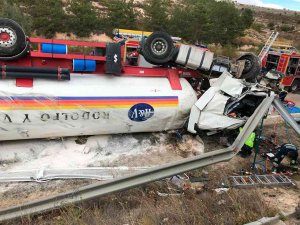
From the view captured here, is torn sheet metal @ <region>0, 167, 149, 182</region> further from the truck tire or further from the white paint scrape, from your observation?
the truck tire

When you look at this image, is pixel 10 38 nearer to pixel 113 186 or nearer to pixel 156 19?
pixel 113 186

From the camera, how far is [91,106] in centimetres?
634

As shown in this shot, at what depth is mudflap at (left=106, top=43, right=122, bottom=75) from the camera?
21.4 feet

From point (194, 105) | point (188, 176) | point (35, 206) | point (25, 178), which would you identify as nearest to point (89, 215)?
point (35, 206)

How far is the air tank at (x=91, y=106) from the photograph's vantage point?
5.92 m

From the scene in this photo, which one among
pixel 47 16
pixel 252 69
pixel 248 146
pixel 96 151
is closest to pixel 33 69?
pixel 96 151

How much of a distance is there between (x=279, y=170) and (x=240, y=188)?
4.19 feet

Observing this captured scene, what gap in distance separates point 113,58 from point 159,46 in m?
1.14

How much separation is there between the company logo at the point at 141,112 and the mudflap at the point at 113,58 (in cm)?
83

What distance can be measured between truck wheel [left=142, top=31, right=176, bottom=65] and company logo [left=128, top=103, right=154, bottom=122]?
1.07 m

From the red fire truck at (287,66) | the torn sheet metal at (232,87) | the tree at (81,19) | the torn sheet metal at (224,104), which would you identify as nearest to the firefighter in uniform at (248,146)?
the torn sheet metal at (224,104)

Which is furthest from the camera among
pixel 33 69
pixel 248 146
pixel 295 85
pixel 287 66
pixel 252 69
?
pixel 295 85

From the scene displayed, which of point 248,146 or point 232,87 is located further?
point 232,87

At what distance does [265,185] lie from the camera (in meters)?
5.77
